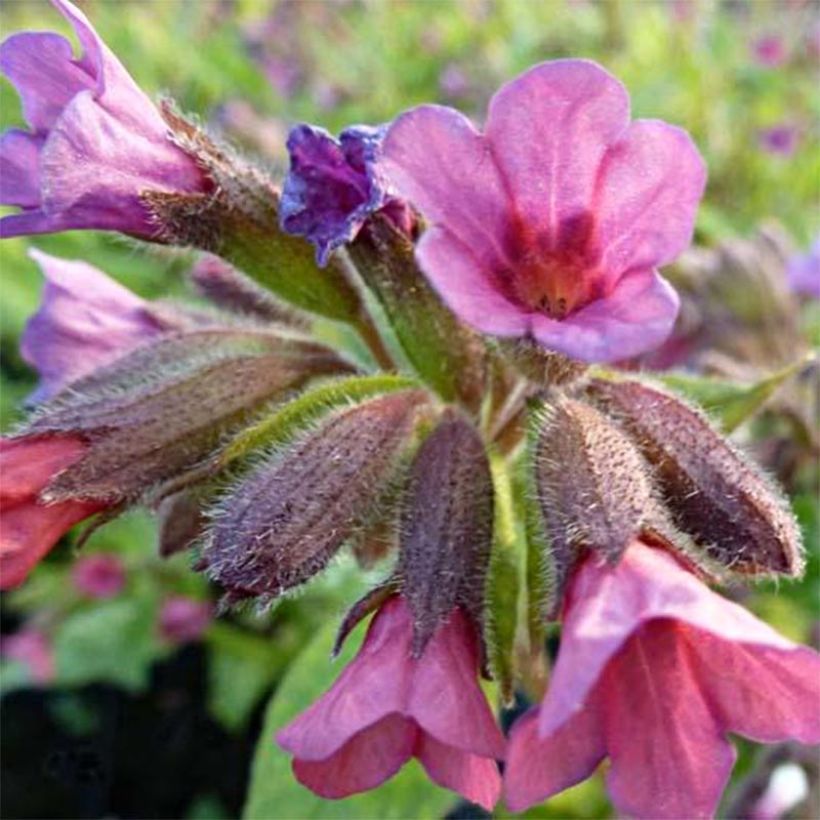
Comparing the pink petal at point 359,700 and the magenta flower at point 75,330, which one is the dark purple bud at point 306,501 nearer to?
the pink petal at point 359,700

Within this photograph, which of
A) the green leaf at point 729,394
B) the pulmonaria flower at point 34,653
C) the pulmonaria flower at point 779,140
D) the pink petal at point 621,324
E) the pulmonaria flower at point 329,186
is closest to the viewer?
the pink petal at point 621,324

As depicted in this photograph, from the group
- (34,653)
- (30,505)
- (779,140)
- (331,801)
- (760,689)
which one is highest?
(760,689)

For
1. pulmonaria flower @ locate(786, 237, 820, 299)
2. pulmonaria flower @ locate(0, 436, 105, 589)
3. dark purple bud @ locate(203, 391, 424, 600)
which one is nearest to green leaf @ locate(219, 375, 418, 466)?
dark purple bud @ locate(203, 391, 424, 600)

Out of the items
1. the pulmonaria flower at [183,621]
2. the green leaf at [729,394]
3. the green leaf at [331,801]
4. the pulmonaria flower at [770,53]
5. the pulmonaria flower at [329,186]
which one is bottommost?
the pulmonaria flower at [183,621]

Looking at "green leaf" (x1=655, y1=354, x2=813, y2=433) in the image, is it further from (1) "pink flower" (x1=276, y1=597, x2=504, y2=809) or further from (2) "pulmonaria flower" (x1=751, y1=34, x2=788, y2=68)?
(2) "pulmonaria flower" (x1=751, y1=34, x2=788, y2=68)

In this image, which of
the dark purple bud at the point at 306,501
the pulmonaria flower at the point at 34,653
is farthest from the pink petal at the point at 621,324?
the pulmonaria flower at the point at 34,653

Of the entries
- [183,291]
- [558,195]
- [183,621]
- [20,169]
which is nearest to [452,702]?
[558,195]

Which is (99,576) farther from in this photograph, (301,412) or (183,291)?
(301,412)
